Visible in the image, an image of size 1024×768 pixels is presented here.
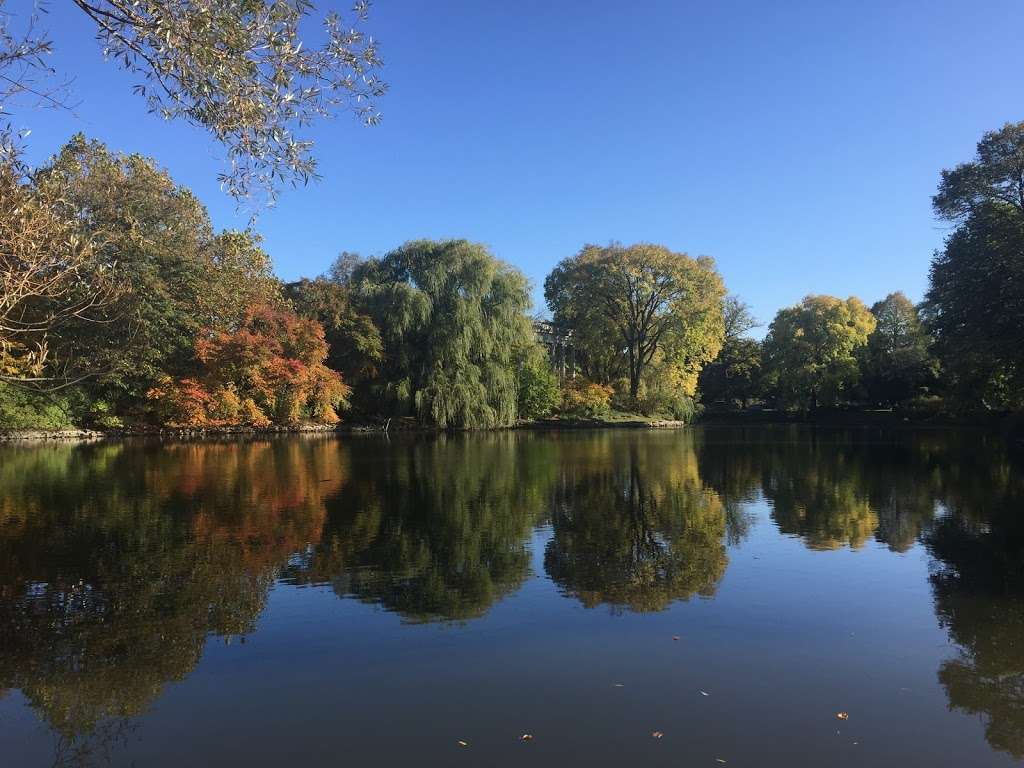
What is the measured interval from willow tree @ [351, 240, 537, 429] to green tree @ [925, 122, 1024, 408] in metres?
22.1

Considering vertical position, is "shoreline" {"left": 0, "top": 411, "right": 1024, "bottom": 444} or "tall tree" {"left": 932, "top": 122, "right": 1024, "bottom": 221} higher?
"tall tree" {"left": 932, "top": 122, "right": 1024, "bottom": 221}

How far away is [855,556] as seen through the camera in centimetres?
930

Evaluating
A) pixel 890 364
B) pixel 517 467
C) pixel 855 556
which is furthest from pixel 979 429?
pixel 855 556

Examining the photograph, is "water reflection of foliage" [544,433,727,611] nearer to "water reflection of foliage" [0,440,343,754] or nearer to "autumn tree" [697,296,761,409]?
"water reflection of foliage" [0,440,343,754]

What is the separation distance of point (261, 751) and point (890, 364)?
56.1 m

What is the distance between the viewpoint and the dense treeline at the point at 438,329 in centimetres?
2378

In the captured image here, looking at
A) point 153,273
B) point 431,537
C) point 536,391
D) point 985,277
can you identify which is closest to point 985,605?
point 431,537

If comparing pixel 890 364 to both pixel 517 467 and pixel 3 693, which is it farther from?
pixel 3 693

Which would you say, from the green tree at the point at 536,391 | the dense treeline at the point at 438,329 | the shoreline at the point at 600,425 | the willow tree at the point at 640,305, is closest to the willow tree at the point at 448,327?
the dense treeline at the point at 438,329

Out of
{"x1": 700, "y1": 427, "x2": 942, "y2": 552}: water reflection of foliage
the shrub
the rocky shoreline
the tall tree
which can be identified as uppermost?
the tall tree

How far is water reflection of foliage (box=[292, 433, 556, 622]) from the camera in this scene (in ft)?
24.7

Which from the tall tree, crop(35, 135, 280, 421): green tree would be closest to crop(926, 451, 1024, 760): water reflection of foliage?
the tall tree

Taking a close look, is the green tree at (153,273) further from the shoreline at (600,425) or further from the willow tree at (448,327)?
the willow tree at (448,327)

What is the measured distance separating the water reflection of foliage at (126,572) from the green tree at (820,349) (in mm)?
46591
